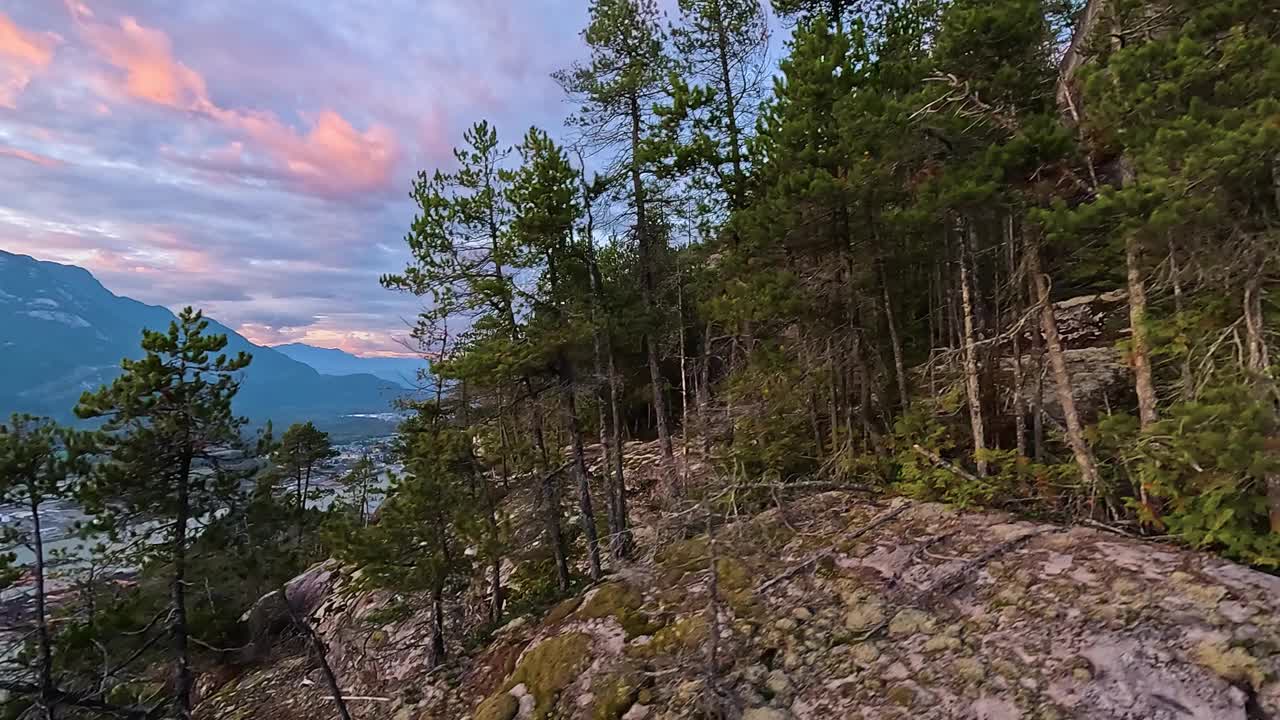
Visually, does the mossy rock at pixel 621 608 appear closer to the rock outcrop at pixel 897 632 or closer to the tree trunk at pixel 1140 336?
the rock outcrop at pixel 897 632

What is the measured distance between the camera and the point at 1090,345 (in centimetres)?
1214

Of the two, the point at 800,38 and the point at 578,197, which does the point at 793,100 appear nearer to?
the point at 800,38

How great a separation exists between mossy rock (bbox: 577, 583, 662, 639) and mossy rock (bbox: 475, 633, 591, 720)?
1.69 feet

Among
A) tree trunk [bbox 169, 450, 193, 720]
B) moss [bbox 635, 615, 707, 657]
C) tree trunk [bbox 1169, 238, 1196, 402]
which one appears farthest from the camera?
tree trunk [bbox 169, 450, 193, 720]

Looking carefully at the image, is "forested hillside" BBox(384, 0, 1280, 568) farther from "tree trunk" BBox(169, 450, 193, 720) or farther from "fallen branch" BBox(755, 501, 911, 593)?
"tree trunk" BBox(169, 450, 193, 720)

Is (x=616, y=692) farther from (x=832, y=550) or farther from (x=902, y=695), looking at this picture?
(x=832, y=550)

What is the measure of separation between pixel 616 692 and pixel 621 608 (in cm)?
178

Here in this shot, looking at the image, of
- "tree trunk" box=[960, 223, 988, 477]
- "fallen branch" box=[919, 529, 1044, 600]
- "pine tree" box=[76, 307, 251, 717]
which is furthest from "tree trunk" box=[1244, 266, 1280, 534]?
"pine tree" box=[76, 307, 251, 717]

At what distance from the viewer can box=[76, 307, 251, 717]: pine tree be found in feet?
32.5

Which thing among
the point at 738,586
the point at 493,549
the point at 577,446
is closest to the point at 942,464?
the point at 738,586

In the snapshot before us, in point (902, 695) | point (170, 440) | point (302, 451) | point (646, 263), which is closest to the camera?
point (902, 695)

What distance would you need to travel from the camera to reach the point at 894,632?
18.8ft

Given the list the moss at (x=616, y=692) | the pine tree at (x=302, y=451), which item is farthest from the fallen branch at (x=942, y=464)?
the pine tree at (x=302, y=451)

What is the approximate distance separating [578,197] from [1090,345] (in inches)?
499
